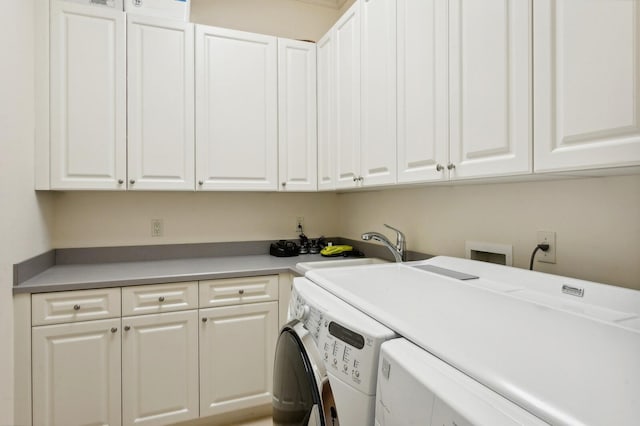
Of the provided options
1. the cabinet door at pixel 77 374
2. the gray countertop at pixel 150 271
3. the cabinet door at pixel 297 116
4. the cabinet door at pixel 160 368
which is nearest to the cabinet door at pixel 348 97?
the cabinet door at pixel 297 116

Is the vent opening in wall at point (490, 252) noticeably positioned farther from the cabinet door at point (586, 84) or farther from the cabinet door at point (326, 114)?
the cabinet door at point (326, 114)

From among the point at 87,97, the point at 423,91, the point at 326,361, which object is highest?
the point at 87,97

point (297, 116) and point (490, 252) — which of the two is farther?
point (297, 116)

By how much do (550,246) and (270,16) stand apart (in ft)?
7.75

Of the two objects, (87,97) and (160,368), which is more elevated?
(87,97)

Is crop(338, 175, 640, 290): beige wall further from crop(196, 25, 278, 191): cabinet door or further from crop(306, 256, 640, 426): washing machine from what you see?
crop(196, 25, 278, 191): cabinet door

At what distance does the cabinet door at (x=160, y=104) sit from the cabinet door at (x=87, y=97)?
2.1 inches

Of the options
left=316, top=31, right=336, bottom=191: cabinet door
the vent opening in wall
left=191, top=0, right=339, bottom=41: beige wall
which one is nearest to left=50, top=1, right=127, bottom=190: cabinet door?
left=191, top=0, right=339, bottom=41: beige wall

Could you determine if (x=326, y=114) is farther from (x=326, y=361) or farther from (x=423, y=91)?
(x=326, y=361)

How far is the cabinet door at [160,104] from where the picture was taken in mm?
2025

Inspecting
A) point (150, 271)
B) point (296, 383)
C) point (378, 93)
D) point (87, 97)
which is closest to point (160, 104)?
point (87, 97)

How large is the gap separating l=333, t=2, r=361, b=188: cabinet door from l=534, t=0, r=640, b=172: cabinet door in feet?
3.41

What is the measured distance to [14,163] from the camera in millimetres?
1634

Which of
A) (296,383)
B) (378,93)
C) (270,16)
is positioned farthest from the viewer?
(270,16)
